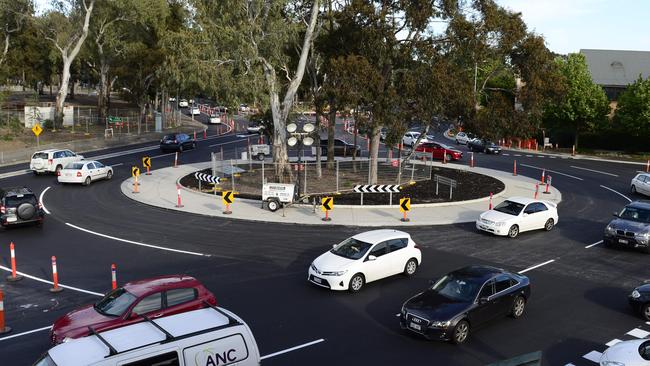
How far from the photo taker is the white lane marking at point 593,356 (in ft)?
38.4

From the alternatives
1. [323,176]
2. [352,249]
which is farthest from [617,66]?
[352,249]

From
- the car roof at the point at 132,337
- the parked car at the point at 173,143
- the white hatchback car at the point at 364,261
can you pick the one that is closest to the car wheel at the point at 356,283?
the white hatchback car at the point at 364,261

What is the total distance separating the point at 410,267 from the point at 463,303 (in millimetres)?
4465

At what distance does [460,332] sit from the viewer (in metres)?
12.4

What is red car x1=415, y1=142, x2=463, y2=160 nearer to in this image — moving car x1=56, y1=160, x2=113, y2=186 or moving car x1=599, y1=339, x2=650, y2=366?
moving car x1=56, y1=160, x2=113, y2=186

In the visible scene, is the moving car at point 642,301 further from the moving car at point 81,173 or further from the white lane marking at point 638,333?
the moving car at point 81,173

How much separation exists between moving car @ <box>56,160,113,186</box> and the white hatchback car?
21146 mm

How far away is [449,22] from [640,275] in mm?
17658

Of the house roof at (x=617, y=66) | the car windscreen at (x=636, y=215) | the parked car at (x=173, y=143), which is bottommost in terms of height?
the car windscreen at (x=636, y=215)

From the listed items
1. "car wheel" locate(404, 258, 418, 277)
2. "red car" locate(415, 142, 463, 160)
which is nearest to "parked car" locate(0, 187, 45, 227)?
"car wheel" locate(404, 258, 418, 277)

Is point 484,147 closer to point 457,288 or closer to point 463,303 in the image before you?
point 457,288

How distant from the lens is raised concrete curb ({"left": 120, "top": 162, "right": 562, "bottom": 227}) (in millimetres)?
24609

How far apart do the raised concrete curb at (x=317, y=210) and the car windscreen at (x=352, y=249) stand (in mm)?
7091

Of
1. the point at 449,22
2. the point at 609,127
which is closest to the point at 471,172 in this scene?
the point at 449,22
